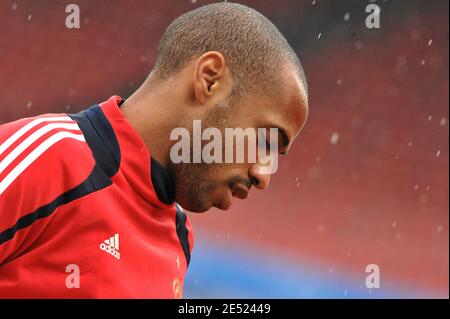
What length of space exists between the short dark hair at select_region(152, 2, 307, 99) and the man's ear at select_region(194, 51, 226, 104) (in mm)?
36

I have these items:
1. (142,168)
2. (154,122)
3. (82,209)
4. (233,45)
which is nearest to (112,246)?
(82,209)

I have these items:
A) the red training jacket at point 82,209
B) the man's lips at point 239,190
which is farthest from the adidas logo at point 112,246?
the man's lips at point 239,190

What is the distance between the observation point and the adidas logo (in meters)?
1.71

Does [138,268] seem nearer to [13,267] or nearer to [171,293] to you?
[171,293]

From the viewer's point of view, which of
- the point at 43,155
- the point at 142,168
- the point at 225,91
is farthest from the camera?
the point at 225,91

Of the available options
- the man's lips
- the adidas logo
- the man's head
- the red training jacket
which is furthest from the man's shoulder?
the man's lips

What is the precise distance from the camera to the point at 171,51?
2.04 meters

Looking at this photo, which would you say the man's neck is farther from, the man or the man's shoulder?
the man's shoulder

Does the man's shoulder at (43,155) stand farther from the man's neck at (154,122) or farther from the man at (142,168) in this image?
the man's neck at (154,122)

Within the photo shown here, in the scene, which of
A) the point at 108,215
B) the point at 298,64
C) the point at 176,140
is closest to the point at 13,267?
the point at 108,215

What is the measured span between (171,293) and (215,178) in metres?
0.32

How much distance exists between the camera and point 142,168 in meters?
1.87

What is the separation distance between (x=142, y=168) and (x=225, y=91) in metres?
0.31

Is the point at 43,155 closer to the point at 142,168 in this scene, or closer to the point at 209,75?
the point at 142,168
